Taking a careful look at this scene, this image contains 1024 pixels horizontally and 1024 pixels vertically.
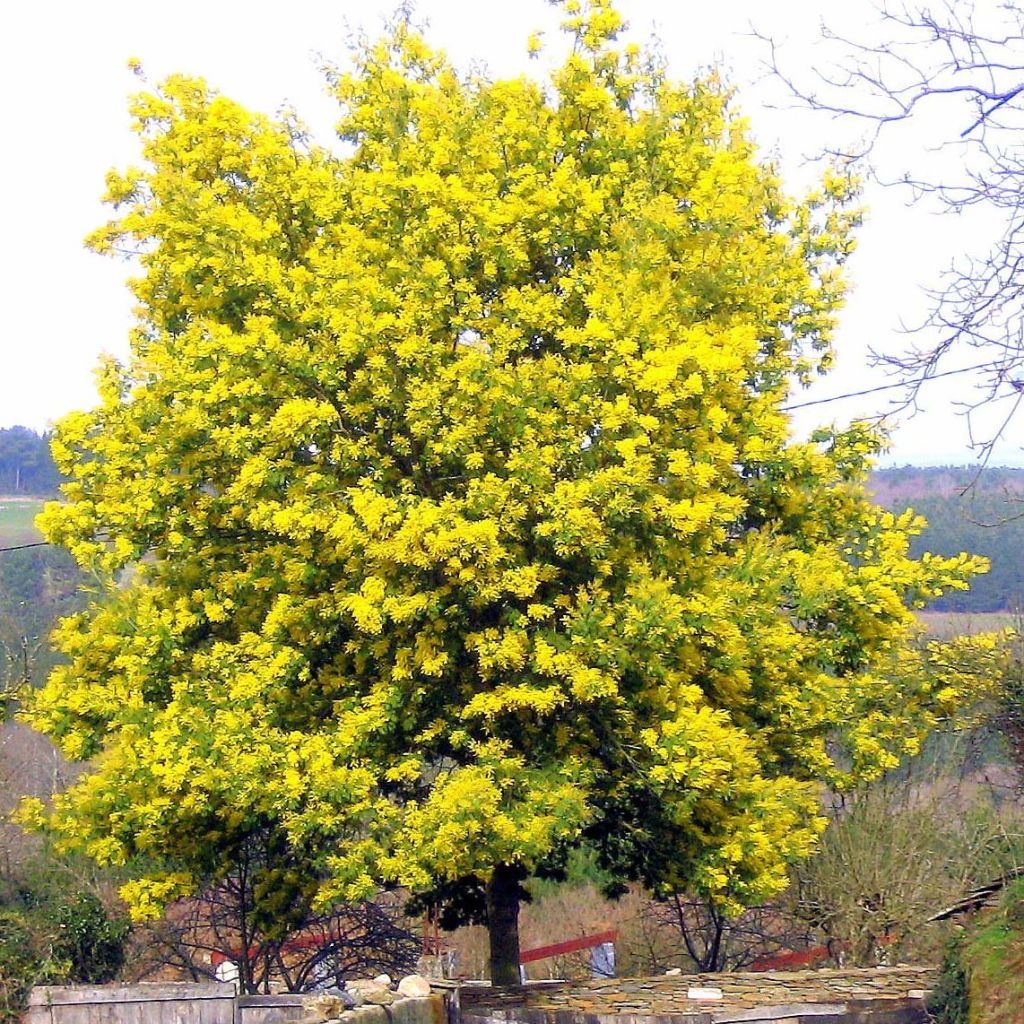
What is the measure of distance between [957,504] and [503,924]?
7590 millimetres

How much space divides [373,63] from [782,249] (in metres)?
4.47

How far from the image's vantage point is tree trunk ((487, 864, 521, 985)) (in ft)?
44.3

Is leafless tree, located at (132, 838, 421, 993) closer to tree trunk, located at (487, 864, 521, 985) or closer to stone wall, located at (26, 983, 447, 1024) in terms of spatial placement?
tree trunk, located at (487, 864, 521, 985)

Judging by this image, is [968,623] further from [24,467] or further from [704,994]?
[24,467]

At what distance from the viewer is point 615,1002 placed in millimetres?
11977

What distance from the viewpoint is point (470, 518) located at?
1130 centimetres

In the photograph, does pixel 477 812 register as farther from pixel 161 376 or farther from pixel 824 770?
pixel 161 376

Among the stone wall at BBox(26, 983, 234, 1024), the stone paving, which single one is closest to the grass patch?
the stone paving

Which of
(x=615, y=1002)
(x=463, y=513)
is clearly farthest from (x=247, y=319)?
(x=615, y=1002)

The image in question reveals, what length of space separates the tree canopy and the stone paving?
0.93 m

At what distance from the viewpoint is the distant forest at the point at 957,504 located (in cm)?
659

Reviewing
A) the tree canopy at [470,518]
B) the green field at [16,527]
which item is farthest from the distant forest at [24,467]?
the tree canopy at [470,518]

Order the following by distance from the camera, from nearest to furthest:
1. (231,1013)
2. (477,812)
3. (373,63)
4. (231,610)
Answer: (477,812), (231,1013), (231,610), (373,63)

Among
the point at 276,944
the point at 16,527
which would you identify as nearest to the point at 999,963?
the point at 276,944
